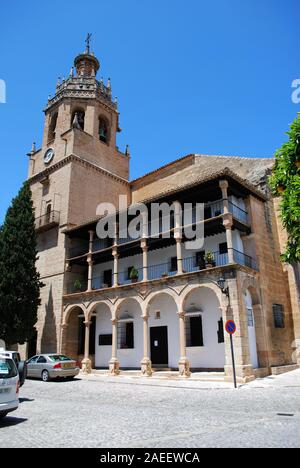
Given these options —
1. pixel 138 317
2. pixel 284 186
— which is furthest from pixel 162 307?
pixel 284 186

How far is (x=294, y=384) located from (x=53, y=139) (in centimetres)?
2418

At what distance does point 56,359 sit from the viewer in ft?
53.6

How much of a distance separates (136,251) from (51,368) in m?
8.50

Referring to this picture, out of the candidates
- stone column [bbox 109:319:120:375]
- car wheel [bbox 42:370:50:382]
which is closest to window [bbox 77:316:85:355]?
stone column [bbox 109:319:120:375]

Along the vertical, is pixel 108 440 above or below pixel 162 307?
below

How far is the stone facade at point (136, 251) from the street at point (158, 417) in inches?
160

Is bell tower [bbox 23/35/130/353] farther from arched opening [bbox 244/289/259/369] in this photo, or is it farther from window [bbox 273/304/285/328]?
window [bbox 273/304/285/328]

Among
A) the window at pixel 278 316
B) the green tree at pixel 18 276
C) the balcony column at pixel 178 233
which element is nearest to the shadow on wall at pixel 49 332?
the green tree at pixel 18 276

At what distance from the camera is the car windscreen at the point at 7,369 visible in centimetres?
728

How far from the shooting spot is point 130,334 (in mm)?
20984

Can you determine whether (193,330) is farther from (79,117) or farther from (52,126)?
(52,126)

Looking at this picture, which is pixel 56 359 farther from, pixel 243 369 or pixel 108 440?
pixel 108 440

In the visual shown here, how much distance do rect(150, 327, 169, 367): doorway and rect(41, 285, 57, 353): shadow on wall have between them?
6647 millimetres

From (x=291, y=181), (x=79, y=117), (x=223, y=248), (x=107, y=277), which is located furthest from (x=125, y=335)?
(x=79, y=117)
